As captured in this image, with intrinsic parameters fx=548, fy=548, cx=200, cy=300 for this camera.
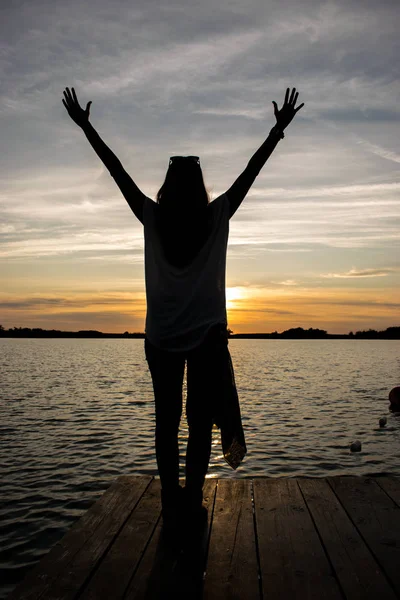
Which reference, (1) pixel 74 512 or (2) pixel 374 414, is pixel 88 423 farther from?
(2) pixel 374 414

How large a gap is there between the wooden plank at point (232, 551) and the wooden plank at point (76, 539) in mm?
864

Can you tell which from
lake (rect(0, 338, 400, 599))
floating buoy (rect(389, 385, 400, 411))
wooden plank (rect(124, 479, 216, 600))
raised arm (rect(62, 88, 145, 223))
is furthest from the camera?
floating buoy (rect(389, 385, 400, 411))

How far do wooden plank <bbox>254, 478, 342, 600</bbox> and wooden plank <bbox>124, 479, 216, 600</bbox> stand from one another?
43 cm

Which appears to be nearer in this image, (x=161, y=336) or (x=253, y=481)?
(x=161, y=336)

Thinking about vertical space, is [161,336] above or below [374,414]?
above

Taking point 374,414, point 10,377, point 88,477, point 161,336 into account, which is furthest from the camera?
point 10,377

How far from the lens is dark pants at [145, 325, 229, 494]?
376 centimetres

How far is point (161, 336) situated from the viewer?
12.3 ft

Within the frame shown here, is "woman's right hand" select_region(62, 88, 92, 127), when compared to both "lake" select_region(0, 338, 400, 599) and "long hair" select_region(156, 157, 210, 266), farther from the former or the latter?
"lake" select_region(0, 338, 400, 599)

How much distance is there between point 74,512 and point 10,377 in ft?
102

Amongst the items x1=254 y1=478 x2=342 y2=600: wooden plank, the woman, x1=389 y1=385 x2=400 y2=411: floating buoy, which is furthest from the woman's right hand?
x1=389 y1=385 x2=400 y2=411: floating buoy

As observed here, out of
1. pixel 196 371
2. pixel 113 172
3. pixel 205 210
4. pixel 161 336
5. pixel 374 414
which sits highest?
pixel 113 172

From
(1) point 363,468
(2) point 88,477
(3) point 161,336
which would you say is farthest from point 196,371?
(1) point 363,468

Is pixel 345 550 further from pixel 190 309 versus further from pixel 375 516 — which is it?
pixel 190 309
